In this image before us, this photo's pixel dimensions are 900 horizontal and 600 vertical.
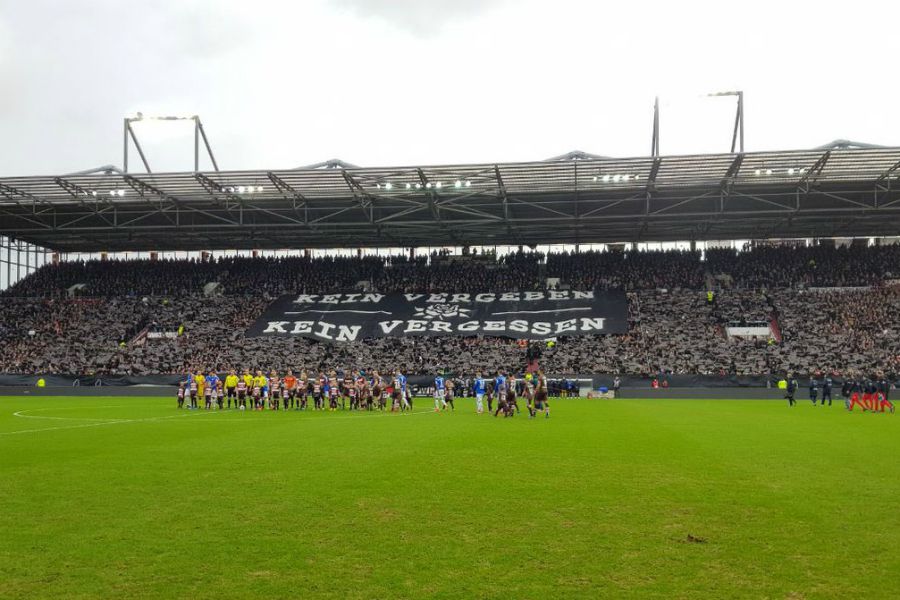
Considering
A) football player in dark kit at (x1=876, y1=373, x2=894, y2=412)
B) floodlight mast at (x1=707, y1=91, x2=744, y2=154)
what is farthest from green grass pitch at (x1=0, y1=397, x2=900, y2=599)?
floodlight mast at (x1=707, y1=91, x2=744, y2=154)

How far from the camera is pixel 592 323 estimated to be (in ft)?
176

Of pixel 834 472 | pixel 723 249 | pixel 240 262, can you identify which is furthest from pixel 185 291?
pixel 834 472

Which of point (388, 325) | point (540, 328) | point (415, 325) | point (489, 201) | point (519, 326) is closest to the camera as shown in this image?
point (489, 201)

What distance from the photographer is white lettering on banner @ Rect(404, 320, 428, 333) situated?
5494 cm

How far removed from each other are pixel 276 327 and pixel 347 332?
559cm

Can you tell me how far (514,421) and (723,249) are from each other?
43.7 metres

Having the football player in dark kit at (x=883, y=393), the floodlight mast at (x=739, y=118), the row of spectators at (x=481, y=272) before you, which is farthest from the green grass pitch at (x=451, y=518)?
the row of spectators at (x=481, y=272)

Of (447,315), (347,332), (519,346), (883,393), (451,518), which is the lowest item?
(451,518)

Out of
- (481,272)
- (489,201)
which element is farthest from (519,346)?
(481,272)

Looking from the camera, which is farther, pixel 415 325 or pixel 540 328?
pixel 415 325

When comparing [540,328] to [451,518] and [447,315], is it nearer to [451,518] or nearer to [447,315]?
[447,315]

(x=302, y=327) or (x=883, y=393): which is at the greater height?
(x=302, y=327)

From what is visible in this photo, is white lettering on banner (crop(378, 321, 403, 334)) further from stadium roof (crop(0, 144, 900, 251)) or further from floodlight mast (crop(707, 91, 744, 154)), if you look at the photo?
floodlight mast (crop(707, 91, 744, 154))

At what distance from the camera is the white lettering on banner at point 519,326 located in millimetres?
53591
